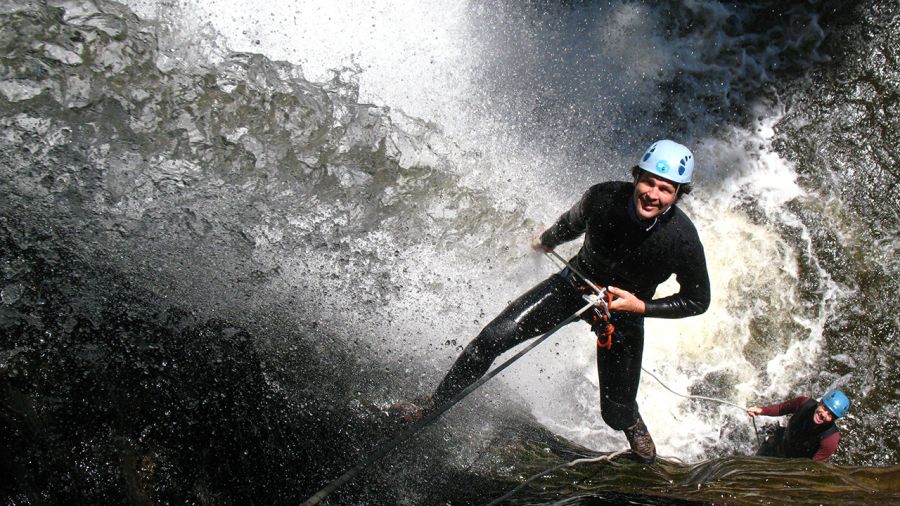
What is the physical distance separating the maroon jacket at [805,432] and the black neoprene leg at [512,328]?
2.45 metres

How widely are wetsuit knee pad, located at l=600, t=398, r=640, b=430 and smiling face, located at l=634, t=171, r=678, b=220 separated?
136cm

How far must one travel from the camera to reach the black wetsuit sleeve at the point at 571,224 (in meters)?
3.69

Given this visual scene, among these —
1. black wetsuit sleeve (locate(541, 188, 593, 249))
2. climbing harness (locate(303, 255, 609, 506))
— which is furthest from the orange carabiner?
black wetsuit sleeve (locate(541, 188, 593, 249))

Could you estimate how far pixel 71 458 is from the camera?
2875mm

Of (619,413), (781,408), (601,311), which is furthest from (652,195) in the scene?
(781,408)

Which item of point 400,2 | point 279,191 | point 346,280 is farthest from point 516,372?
Answer: point 400,2

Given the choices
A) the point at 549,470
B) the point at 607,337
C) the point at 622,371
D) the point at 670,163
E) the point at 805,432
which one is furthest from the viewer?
the point at 805,432

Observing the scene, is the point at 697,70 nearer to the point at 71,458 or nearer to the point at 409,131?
the point at 409,131

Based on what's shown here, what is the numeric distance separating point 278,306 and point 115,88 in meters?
1.95

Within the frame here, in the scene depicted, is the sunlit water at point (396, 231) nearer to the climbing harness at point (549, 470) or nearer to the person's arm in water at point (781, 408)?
the climbing harness at point (549, 470)

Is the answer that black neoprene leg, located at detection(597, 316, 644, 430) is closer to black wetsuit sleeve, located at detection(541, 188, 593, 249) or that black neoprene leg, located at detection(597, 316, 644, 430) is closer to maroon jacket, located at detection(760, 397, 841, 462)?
black wetsuit sleeve, located at detection(541, 188, 593, 249)

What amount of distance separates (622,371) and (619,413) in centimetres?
33

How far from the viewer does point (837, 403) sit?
478 centimetres

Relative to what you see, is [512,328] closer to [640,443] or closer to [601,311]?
[601,311]
